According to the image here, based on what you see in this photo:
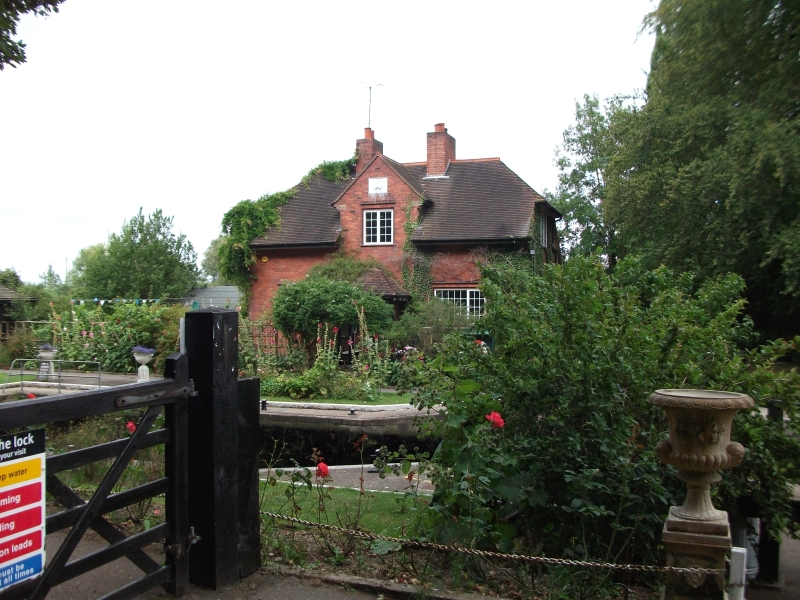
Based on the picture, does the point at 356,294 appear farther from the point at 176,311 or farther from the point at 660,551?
the point at 660,551

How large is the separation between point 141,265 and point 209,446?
158 feet

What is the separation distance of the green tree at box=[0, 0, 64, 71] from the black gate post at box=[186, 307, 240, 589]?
5.56 metres

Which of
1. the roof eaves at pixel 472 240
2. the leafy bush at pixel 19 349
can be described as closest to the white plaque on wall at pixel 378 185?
the roof eaves at pixel 472 240

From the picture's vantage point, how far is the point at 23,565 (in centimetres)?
320

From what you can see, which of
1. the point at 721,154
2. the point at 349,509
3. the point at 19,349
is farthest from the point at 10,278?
the point at 349,509

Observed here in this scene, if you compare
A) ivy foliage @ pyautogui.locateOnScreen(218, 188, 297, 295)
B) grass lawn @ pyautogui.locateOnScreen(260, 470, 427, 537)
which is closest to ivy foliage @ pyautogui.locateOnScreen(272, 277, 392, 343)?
ivy foliage @ pyautogui.locateOnScreen(218, 188, 297, 295)

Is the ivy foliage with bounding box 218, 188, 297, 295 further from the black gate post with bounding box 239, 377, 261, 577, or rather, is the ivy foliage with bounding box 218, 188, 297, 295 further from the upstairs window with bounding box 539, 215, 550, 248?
the black gate post with bounding box 239, 377, 261, 577

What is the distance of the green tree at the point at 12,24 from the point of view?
786 cm

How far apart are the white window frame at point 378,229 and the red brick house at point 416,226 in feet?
0.14

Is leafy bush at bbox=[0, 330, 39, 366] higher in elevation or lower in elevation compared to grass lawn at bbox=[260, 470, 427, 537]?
higher

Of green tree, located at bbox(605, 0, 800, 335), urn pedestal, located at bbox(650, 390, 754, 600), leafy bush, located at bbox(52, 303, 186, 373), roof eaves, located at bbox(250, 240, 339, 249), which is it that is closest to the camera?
urn pedestal, located at bbox(650, 390, 754, 600)

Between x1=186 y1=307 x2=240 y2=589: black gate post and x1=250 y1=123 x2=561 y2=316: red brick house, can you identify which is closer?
x1=186 y1=307 x2=240 y2=589: black gate post

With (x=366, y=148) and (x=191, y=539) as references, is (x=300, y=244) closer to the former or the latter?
(x=366, y=148)

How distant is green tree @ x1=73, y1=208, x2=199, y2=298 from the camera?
48.9 m
